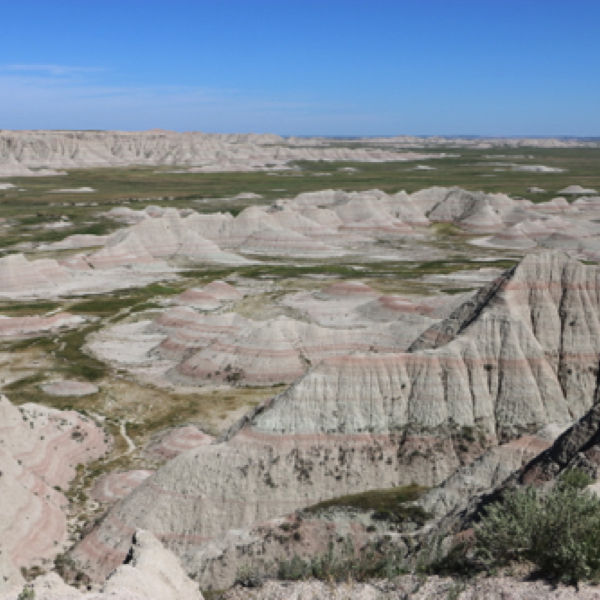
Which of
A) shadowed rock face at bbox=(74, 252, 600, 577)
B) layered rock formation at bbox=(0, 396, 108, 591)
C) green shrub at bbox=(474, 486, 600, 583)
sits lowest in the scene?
layered rock formation at bbox=(0, 396, 108, 591)

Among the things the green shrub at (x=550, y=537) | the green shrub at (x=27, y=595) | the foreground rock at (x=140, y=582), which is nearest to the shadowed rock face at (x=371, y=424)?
the foreground rock at (x=140, y=582)

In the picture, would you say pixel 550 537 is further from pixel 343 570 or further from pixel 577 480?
pixel 343 570

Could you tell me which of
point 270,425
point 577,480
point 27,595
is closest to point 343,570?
point 577,480

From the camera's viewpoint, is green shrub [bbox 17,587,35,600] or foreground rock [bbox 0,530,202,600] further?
foreground rock [bbox 0,530,202,600]

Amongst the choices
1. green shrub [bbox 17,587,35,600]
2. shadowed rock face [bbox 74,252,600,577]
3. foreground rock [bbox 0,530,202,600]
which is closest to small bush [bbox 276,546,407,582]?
foreground rock [bbox 0,530,202,600]

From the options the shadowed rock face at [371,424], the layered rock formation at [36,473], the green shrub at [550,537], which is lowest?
the layered rock formation at [36,473]

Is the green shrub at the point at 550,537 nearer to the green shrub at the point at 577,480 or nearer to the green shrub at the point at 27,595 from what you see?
the green shrub at the point at 577,480

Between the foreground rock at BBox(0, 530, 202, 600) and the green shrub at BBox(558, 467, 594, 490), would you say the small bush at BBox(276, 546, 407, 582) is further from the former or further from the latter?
the green shrub at BBox(558, 467, 594, 490)
